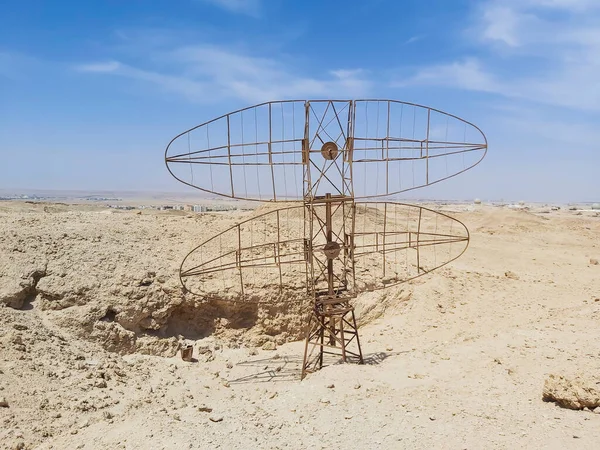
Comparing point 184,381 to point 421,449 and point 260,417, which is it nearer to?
point 260,417

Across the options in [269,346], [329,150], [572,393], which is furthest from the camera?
[269,346]

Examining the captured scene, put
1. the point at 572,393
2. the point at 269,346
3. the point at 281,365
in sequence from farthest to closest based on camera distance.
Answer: the point at 269,346, the point at 281,365, the point at 572,393

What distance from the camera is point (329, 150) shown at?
33.4 feet

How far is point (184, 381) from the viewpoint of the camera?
36.2 ft

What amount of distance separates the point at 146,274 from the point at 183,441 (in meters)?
7.37

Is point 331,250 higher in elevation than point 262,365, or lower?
higher

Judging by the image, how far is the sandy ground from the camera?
23.6ft

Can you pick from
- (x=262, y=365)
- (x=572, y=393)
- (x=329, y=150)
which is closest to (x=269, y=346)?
(x=262, y=365)

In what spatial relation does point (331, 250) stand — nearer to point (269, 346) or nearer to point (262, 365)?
point (262, 365)

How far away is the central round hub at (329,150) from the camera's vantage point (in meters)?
10.2

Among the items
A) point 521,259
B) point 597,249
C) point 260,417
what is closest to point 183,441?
point 260,417

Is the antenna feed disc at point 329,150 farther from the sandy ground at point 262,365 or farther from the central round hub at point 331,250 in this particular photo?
the sandy ground at point 262,365

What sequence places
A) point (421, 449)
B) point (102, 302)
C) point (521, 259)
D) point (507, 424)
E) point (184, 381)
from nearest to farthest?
point (421, 449)
point (507, 424)
point (184, 381)
point (102, 302)
point (521, 259)

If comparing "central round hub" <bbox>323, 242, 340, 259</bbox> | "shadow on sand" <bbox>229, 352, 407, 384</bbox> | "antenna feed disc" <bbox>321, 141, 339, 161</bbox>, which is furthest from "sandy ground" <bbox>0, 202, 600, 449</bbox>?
"antenna feed disc" <bbox>321, 141, 339, 161</bbox>
